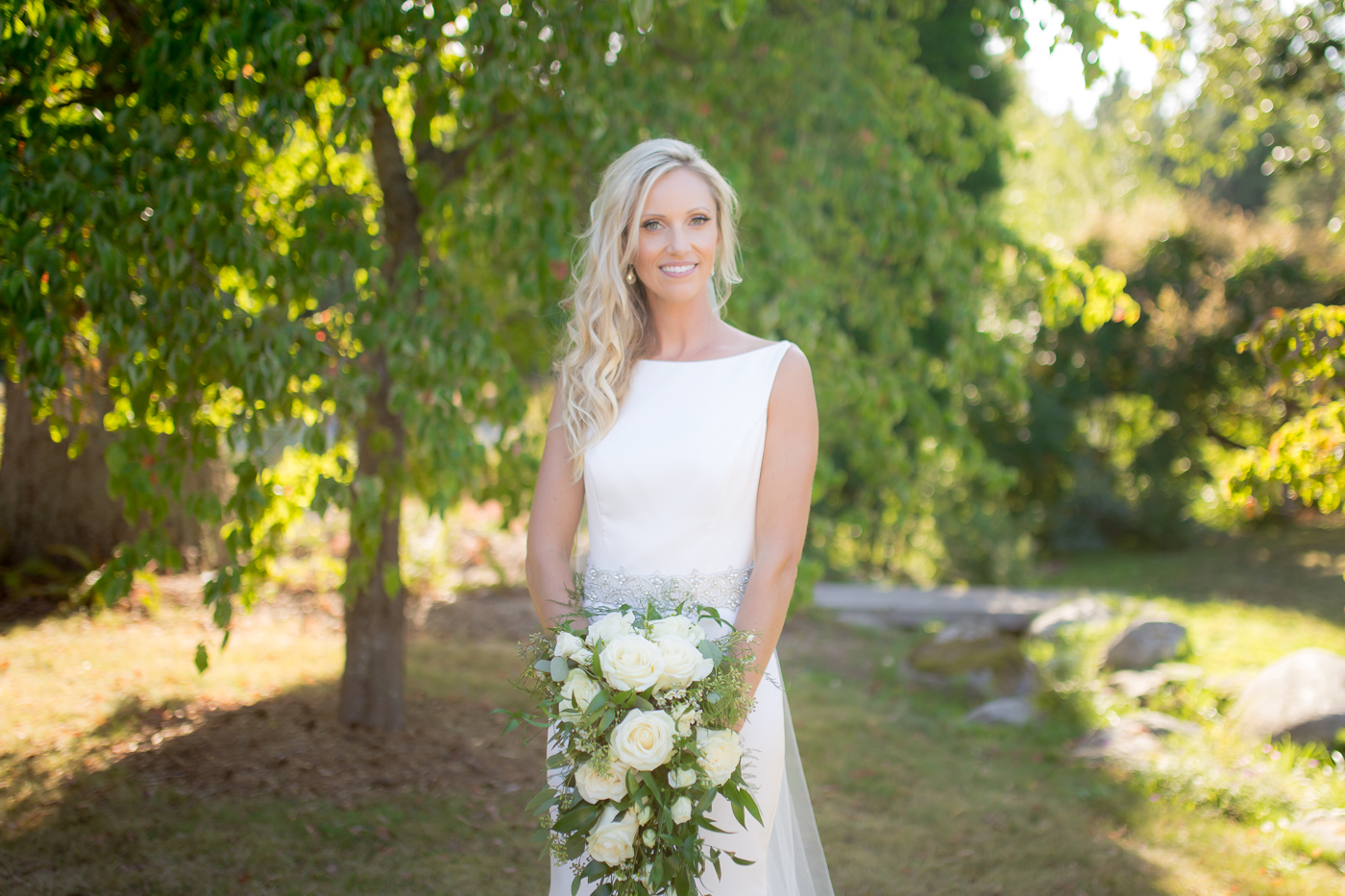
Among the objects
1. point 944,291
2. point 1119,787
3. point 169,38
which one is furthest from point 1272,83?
point 169,38

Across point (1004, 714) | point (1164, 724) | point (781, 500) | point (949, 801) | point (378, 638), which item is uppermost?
Answer: point (781, 500)

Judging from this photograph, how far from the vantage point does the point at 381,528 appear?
14.8 ft

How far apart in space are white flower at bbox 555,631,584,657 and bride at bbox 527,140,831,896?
40cm

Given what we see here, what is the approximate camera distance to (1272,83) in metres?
7.37

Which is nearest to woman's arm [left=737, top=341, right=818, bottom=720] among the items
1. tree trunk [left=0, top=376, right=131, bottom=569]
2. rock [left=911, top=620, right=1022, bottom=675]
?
rock [left=911, top=620, right=1022, bottom=675]

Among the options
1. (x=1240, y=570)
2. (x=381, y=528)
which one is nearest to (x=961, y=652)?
(x=381, y=528)

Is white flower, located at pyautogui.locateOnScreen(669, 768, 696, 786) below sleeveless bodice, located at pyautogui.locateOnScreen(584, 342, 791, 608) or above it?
below

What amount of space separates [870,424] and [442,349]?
2.44m

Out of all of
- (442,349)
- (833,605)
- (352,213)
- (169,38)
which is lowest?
(833,605)

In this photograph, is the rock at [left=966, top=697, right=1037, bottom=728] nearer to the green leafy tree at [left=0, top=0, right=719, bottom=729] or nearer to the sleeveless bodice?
the green leafy tree at [left=0, top=0, right=719, bottom=729]

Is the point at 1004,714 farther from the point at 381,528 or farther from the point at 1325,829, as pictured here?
the point at 381,528

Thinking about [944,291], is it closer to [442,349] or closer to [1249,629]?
[442,349]

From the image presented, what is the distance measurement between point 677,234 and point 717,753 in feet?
4.73

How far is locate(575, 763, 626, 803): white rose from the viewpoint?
198cm
